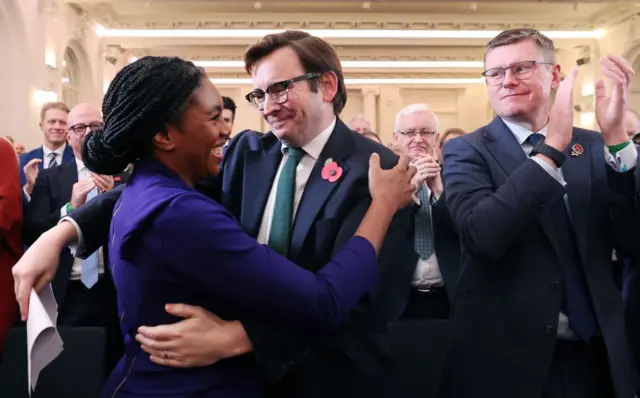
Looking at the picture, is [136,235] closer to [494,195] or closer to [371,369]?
[371,369]

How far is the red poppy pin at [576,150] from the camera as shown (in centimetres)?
157

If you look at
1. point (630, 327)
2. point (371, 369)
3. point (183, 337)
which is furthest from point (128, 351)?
point (630, 327)

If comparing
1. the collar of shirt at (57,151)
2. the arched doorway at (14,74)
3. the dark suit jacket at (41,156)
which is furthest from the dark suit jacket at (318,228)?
the arched doorway at (14,74)

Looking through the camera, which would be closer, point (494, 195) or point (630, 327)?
point (494, 195)

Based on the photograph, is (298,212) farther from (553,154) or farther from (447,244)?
(447,244)

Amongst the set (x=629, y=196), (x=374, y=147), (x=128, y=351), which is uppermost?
(x=374, y=147)

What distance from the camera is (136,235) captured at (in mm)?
1146

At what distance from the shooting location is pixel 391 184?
132 centimetres

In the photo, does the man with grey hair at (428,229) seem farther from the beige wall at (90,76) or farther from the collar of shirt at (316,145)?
the beige wall at (90,76)

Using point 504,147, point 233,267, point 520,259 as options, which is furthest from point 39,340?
point 504,147

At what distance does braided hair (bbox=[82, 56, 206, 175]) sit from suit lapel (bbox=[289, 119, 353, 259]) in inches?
14.5

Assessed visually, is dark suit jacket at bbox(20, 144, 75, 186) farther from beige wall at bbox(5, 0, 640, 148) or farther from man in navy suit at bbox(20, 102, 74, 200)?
beige wall at bbox(5, 0, 640, 148)

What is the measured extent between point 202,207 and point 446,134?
15.5 ft

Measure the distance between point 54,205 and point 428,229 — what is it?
205cm
